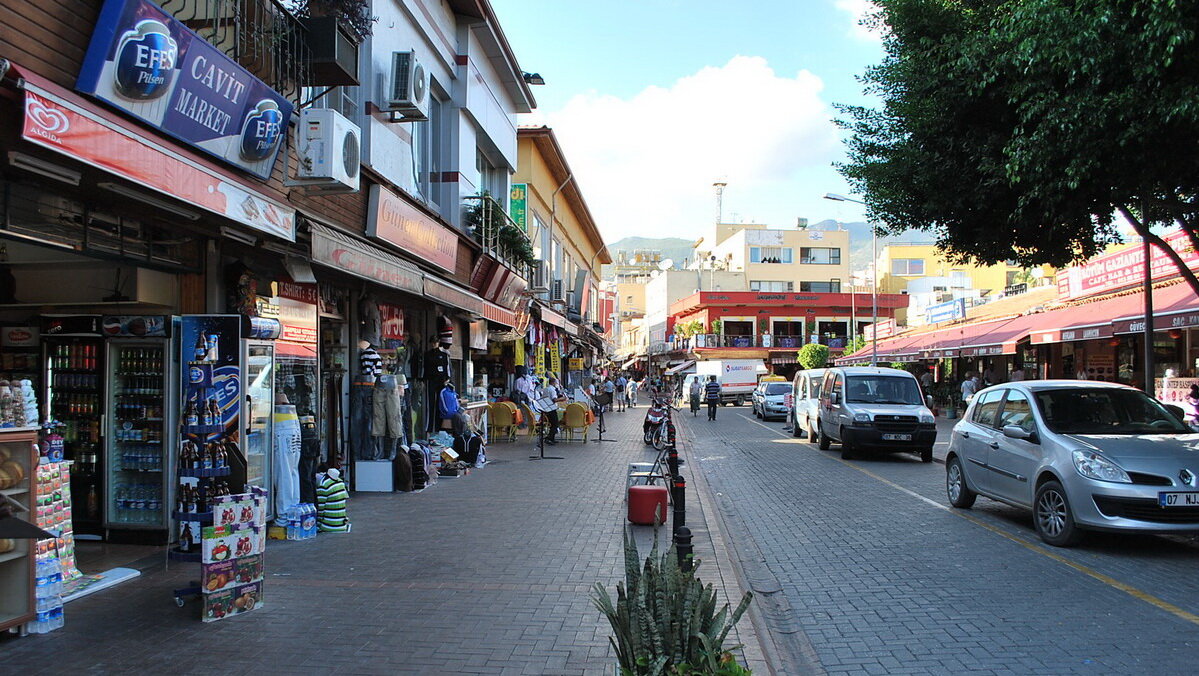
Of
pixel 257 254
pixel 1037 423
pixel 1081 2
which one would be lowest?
pixel 1037 423

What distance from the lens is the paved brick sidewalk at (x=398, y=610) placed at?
4.83 meters

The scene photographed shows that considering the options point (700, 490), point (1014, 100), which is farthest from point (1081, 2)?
point (700, 490)

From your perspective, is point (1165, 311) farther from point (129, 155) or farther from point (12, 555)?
point (12, 555)

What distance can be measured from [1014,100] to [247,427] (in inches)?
335

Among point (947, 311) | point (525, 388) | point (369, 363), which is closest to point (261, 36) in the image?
point (369, 363)

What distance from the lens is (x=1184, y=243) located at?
1967 centimetres

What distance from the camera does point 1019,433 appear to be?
8648 millimetres

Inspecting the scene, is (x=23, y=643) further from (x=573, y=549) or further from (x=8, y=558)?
(x=573, y=549)

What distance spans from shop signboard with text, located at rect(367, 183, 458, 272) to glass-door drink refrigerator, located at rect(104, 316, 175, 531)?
3.71 m

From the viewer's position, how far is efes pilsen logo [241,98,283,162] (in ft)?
24.3

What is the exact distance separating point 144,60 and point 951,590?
23.8 ft

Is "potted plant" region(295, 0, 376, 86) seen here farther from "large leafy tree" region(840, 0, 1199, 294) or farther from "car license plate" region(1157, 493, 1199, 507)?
"car license plate" region(1157, 493, 1199, 507)

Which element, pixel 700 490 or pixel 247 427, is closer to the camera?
pixel 247 427

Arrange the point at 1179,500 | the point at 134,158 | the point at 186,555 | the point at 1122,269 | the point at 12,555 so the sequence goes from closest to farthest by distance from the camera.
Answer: the point at 12,555
the point at 134,158
the point at 186,555
the point at 1179,500
the point at 1122,269
